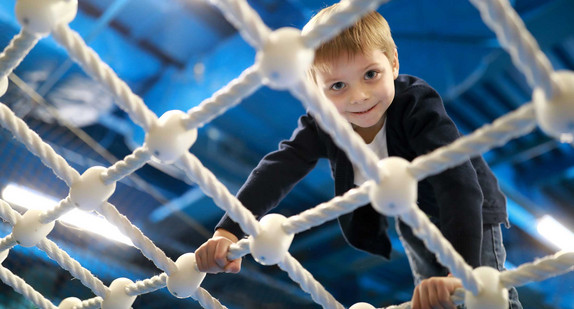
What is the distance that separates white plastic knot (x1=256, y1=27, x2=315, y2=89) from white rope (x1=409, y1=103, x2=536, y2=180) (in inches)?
4.5

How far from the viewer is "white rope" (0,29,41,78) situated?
0.50 metres

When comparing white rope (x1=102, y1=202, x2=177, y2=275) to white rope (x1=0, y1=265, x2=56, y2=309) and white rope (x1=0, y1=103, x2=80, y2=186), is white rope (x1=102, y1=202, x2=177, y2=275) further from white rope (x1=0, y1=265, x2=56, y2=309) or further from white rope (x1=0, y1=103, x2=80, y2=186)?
white rope (x1=0, y1=265, x2=56, y2=309)

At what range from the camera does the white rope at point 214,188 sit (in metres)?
0.49

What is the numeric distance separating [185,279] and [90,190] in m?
0.14

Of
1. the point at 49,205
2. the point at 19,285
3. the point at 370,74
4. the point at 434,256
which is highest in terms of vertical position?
the point at 49,205

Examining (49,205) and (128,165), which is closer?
(128,165)

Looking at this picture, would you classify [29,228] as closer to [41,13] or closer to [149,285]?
[149,285]

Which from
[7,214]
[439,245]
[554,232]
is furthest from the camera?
[554,232]

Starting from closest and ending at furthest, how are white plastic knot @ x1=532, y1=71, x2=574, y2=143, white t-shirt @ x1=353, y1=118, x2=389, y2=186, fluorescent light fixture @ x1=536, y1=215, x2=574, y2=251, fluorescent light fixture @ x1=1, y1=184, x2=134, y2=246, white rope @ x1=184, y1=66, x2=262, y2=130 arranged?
white plastic knot @ x1=532, y1=71, x2=574, y2=143 → white rope @ x1=184, y1=66, x2=262, y2=130 → white t-shirt @ x1=353, y1=118, x2=389, y2=186 → fluorescent light fixture @ x1=1, y1=184, x2=134, y2=246 → fluorescent light fixture @ x1=536, y1=215, x2=574, y2=251

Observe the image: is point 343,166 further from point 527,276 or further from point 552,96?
point 552,96

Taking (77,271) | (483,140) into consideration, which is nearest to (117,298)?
(77,271)

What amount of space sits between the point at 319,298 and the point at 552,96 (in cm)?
32

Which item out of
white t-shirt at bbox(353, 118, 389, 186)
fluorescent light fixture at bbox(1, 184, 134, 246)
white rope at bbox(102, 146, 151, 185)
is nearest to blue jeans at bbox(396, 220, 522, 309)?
white t-shirt at bbox(353, 118, 389, 186)

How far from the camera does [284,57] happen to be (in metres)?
0.36
